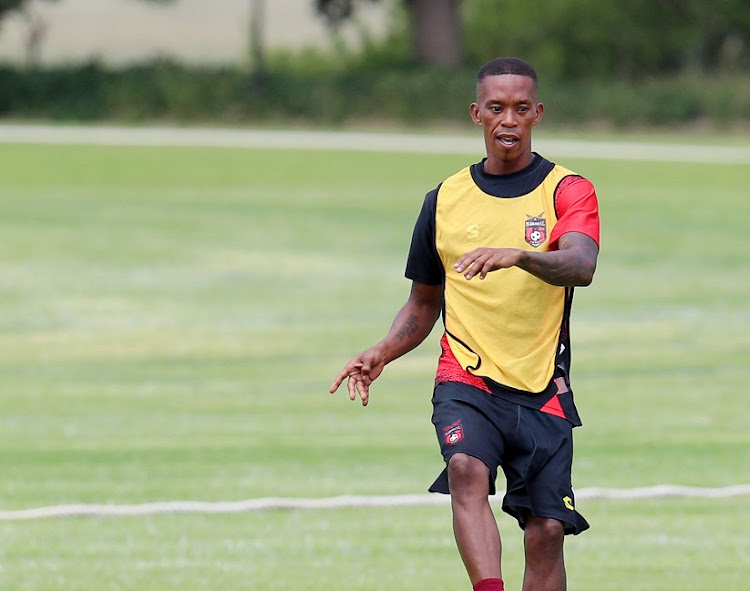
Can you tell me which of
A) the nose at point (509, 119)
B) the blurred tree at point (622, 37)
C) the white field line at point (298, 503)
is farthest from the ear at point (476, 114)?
the blurred tree at point (622, 37)

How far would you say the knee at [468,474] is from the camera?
5.25m

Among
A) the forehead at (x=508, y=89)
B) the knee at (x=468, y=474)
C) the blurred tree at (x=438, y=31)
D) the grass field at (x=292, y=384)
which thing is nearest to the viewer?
the knee at (x=468, y=474)

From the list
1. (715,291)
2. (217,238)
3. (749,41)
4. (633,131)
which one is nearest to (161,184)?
(217,238)

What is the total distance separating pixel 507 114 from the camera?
538cm

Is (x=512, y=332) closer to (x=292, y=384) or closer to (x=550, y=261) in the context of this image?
(x=550, y=261)

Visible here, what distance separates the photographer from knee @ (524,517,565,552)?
5449 millimetres

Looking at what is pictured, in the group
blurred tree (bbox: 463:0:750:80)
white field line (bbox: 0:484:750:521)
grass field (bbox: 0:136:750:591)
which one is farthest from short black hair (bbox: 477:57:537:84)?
blurred tree (bbox: 463:0:750:80)

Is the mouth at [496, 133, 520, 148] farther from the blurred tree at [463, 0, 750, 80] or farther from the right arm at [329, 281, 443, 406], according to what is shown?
the blurred tree at [463, 0, 750, 80]

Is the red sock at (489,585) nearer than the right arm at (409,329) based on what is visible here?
Yes

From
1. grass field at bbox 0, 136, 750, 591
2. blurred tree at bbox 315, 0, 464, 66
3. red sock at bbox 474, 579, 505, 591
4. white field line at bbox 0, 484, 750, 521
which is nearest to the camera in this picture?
red sock at bbox 474, 579, 505, 591

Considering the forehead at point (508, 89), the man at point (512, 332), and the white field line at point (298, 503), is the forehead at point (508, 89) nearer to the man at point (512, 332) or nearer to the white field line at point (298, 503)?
the man at point (512, 332)

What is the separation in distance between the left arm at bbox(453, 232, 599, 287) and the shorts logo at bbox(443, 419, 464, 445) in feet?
1.72

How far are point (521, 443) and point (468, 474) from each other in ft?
0.82

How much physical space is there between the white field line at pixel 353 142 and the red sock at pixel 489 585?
31.6 metres
